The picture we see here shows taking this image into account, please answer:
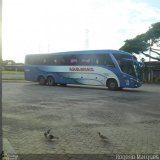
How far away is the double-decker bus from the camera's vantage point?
2862cm

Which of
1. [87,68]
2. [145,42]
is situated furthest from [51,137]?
[145,42]

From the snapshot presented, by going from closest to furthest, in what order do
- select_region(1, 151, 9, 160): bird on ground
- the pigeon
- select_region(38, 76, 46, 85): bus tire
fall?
select_region(1, 151, 9, 160): bird on ground, the pigeon, select_region(38, 76, 46, 85): bus tire

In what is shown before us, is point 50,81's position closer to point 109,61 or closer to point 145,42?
point 109,61

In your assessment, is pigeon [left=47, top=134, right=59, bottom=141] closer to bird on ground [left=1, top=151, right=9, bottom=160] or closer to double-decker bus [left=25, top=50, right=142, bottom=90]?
bird on ground [left=1, top=151, right=9, bottom=160]

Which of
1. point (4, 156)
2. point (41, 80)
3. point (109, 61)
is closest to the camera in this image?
point (4, 156)

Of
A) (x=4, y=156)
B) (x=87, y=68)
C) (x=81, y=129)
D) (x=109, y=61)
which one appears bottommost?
(x=81, y=129)

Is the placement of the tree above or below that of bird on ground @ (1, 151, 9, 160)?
above

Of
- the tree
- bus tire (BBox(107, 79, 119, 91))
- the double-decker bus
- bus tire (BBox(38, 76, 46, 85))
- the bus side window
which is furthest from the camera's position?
the tree

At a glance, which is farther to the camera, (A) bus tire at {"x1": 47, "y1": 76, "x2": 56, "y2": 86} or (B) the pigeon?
(A) bus tire at {"x1": 47, "y1": 76, "x2": 56, "y2": 86}

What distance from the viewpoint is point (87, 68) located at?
30.5 m

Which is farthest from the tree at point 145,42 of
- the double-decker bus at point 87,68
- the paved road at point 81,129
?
the paved road at point 81,129

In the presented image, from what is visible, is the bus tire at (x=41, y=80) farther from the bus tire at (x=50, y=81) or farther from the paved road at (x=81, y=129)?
the paved road at (x=81, y=129)

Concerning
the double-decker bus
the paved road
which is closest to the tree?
the double-decker bus

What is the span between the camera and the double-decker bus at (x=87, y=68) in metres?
28.6
